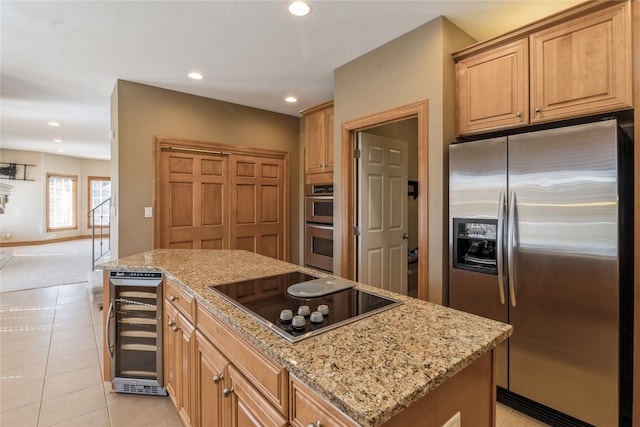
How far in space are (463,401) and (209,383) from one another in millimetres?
1054

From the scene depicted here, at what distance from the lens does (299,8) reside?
2180 mm

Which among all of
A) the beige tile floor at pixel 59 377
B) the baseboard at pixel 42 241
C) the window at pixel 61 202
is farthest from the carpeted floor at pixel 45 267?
the beige tile floor at pixel 59 377

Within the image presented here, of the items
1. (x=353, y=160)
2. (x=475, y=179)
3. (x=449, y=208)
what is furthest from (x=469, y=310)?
(x=353, y=160)

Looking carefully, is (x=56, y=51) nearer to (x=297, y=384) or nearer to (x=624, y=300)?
(x=297, y=384)

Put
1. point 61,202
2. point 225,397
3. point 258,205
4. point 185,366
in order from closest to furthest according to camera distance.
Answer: point 225,397
point 185,366
point 258,205
point 61,202

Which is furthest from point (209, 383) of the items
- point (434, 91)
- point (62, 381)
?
point (434, 91)

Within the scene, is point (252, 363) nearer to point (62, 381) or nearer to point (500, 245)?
point (500, 245)

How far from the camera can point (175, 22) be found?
7.75 ft

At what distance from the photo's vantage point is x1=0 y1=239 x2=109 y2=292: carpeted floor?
5.07 m

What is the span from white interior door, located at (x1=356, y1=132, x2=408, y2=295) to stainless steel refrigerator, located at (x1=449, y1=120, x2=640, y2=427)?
112cm

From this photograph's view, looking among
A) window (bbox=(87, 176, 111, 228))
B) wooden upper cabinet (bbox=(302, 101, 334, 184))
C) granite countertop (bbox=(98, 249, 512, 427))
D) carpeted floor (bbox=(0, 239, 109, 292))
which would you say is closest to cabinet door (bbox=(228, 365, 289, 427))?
granite countertop (bbox=(98, 249, 512, 427))

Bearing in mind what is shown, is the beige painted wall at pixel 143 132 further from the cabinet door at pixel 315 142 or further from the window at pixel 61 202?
the window at pixel 61 202

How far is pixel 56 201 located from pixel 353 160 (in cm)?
1009

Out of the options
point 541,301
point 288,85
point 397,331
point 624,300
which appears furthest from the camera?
point 288,85
